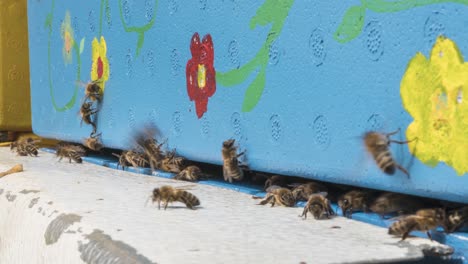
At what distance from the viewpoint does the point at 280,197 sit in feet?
8.12

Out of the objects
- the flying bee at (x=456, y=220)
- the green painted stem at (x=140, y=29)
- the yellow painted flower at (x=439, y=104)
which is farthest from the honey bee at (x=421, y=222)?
the green painted stem at (x=140, y=29)

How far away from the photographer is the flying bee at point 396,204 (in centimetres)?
Result: 208

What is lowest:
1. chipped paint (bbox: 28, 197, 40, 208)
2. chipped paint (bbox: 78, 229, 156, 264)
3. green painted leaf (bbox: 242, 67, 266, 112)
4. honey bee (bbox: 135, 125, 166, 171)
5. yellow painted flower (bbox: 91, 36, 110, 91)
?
chipped paint (bbox: 78, 229, 156, 264)

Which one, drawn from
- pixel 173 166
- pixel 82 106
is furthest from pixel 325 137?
pixel 82 106

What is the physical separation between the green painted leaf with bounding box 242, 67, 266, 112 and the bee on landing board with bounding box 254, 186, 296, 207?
14.5 inches

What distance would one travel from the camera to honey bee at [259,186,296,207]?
97.0 inches

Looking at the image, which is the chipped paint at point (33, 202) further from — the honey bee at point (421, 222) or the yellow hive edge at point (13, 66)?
the yellow hive edge at point (13, 66)

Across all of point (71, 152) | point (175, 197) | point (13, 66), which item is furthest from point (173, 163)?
point (13, 66)

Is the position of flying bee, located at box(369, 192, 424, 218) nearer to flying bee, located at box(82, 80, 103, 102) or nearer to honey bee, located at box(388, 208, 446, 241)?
honey bee, located at box(388, 208, 446, 241)

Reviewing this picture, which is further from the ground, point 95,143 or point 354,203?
point 95,143

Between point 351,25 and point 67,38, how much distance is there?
273 cm

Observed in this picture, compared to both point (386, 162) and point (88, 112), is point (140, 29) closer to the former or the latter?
point (88, 112)

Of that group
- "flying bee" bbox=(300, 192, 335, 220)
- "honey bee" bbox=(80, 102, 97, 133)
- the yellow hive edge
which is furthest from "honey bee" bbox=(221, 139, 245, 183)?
the yellow hive edge

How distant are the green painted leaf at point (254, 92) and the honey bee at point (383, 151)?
662 millimetres
